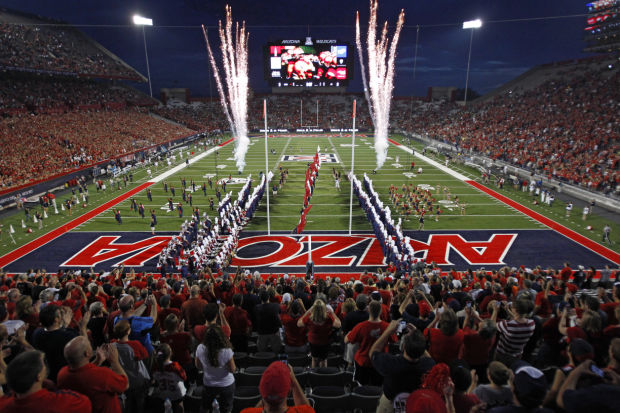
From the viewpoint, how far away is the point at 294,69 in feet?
198

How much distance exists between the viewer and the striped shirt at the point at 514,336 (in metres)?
4.62

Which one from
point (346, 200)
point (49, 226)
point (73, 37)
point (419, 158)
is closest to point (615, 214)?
point (346, 200)

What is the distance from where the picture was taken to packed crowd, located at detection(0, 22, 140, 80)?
143 ft

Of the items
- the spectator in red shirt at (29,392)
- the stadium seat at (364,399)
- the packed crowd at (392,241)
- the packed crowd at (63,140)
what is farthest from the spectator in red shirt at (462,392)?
the packed crowd at (63,140)

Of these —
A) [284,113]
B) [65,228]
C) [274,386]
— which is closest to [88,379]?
[274,386]

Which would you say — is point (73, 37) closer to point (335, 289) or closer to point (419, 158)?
point (419, 158)

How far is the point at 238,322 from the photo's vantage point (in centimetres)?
539

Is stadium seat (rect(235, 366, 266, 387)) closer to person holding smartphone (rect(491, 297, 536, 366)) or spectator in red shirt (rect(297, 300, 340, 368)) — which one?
spectator in red shirt (rect(297, 300, 340, 368))

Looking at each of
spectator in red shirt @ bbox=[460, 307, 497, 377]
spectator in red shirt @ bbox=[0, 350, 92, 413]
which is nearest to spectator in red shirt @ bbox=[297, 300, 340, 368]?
spectator in red shirt @ bbox=[460, 307, 497, 377]

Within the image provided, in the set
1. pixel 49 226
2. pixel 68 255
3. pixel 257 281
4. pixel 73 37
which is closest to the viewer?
pixel 257 281

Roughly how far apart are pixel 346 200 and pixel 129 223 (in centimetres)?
1348

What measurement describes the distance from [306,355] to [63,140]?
3897cm

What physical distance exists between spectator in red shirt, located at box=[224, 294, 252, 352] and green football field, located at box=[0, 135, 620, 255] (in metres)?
14.1

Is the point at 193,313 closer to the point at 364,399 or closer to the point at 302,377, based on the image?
the point at 302,377
